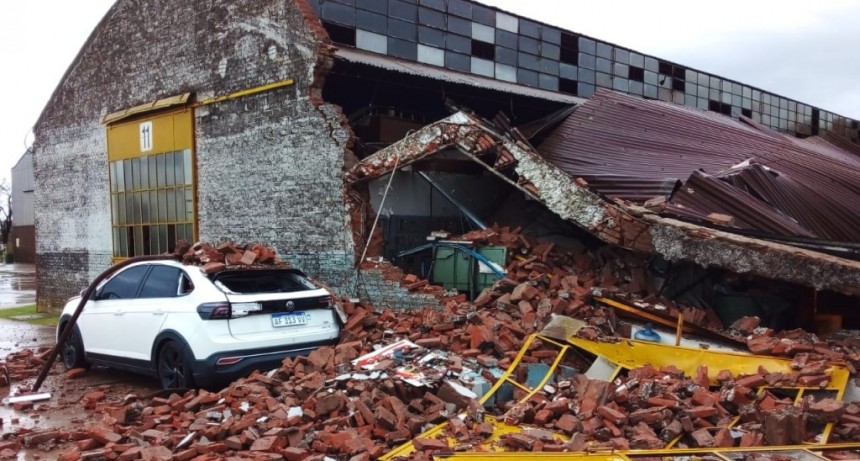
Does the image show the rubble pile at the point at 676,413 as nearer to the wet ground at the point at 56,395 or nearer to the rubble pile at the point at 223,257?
the rubble pile at the point at 223,257

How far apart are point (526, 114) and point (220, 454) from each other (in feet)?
34.5

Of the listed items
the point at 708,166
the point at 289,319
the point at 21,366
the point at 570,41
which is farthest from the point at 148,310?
the point at 570,41

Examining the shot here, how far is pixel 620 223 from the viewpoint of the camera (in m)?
7.47

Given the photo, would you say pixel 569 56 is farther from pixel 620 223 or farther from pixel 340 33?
pixel 620 223

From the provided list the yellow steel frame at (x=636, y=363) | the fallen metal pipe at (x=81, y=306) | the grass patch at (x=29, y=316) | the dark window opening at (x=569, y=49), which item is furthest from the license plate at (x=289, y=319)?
the dark window opening at (x=569, y=49)

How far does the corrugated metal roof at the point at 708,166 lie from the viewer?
8.34 metres

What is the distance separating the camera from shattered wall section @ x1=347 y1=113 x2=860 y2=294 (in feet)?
21.0

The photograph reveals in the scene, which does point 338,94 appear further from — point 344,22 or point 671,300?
point 671,300

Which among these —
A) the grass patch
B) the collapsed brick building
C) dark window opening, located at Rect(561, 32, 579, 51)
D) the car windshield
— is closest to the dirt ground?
the car windshield

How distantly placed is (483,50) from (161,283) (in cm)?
1033

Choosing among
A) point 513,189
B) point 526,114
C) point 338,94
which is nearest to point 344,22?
point 338,94

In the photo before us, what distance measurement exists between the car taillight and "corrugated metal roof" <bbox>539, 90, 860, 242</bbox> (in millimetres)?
5085

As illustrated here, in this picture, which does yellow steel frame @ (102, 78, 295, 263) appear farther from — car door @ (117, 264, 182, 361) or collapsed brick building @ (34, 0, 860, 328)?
car door @ (117, 264, 182, 361)

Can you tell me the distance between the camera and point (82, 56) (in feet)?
47.9
